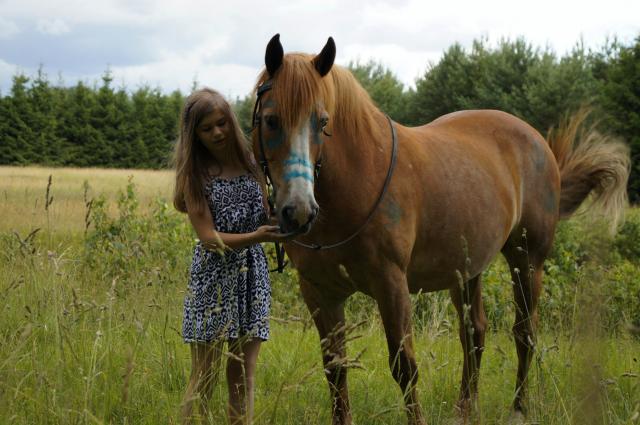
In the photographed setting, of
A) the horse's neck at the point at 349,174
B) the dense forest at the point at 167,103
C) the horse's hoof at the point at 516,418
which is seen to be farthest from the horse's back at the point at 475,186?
the dense forest at the point at 167,103

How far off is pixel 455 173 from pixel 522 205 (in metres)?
0.97

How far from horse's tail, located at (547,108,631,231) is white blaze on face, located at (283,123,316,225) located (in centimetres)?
302

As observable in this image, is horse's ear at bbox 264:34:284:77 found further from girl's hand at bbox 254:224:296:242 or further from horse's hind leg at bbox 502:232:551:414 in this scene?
horse's hind leg at bbox 502:232:551:414

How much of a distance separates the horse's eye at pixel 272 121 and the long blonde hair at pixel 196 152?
0.32 m

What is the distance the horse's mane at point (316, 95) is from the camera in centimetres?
239

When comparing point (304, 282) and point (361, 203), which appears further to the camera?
point (304, 282)

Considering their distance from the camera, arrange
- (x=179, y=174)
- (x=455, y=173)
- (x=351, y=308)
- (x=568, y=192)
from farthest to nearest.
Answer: (x=351, y=308)
(x=568, y=192)
(x=455, y=173)
(x=179, y=174)

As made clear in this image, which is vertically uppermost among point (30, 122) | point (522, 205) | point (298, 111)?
point (30, 122)

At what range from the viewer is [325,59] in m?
2.54

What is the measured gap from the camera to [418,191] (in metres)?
3.11

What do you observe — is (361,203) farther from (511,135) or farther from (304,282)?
(511,135)

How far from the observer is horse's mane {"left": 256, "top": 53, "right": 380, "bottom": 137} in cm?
239

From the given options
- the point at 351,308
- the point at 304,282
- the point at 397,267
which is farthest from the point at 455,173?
the point at 351,308

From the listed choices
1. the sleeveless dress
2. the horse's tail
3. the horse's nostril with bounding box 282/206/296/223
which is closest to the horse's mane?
the horse's nostril with bounding box 282/206/296/223
